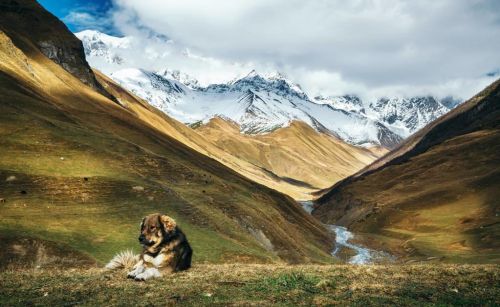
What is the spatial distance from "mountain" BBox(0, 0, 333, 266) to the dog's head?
17.4 m

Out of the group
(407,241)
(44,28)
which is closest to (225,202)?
(407,241)

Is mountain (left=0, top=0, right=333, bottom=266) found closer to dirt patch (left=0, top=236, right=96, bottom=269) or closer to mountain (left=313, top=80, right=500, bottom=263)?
dirt patch (left=0, top=236, right=96, bottom=269)

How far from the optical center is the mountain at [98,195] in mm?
45131

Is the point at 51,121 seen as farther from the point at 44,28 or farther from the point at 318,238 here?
the point at 44,28

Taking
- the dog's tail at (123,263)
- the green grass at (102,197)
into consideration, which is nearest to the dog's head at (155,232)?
the dog's tail at (123,263)

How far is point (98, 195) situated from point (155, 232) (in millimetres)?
34167

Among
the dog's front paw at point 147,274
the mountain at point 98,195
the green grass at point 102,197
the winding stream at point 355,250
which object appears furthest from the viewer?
the winding stream at point 355,250

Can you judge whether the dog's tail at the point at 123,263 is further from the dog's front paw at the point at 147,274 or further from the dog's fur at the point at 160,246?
the dog's front paw at the point at 147,274

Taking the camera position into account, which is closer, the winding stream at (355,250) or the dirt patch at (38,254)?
the dirt patch at (38,254)

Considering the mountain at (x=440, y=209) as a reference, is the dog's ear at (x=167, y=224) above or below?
below

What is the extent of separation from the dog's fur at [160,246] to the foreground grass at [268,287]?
86cm

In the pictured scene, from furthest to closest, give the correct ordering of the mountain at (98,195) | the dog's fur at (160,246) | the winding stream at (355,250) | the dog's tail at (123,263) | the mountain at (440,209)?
the mountain at (440,209) < the winding stream at (355,250) < the mountain at (98,195) < the dog's tail at (123,263) < the dog's fur at (160,246)

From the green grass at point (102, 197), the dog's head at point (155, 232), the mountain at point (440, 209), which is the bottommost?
the green grass at point (102, 197)

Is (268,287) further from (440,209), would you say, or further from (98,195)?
(440,209)
